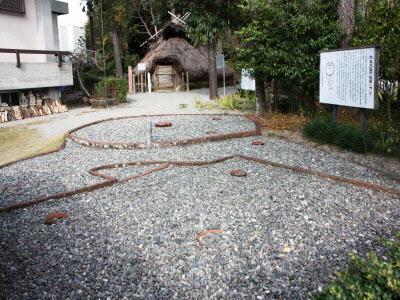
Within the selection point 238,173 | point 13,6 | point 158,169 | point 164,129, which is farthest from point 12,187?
point 13,6

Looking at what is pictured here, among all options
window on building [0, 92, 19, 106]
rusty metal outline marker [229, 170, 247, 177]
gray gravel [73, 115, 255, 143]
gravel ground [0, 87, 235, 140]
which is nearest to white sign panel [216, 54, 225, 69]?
gravel ground [0, 87, 235, 140]

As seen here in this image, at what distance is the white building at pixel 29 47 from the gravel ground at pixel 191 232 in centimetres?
811

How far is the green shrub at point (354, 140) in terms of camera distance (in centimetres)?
754

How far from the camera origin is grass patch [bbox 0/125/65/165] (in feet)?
27.6

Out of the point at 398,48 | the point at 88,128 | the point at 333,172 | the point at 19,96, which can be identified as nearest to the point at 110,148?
the point at 88,128

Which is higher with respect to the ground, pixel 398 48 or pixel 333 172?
pixel 398 48

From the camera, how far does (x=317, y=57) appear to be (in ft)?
32.2

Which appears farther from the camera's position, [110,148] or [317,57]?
[317,57]

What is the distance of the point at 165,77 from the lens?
84.8 feet

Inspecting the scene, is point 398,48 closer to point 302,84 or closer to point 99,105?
point 302,84

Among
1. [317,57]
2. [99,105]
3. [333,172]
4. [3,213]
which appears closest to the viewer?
[3,213]

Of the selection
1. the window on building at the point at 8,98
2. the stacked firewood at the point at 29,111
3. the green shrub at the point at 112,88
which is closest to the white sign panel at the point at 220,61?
the green shrub at the point at 112,88

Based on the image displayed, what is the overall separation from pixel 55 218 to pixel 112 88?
12.8 metres

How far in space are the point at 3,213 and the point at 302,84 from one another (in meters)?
8.25
